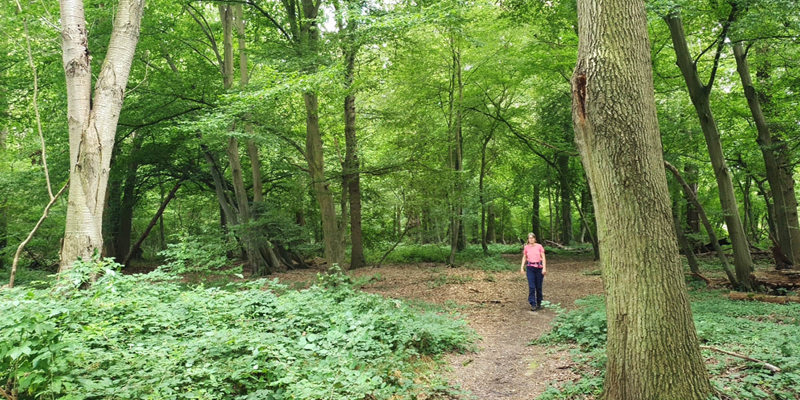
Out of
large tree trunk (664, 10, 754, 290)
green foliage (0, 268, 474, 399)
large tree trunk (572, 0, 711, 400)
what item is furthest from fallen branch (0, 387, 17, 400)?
large tree trunk (664, 10, 754, 290)

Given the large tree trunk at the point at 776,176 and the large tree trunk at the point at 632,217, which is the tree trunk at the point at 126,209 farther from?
the large tree trunk at the point at 776,176

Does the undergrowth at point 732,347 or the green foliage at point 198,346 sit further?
the undergrowth at point 732,347

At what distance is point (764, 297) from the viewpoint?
8.65m

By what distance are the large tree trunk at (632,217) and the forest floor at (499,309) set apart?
137 centimetres

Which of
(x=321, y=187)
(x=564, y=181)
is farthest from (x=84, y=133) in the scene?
(x=564, y=181)

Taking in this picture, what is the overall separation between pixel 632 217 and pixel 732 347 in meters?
2.65

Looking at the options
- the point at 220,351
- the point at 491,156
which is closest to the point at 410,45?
the point at 491,156

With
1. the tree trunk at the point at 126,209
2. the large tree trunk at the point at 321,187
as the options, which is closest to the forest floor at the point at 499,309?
the large tree trunk at the point at 321,187

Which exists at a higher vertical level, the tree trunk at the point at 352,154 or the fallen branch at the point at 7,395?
the tree trunk at the point at 352,154

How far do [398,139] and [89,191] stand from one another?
954cm

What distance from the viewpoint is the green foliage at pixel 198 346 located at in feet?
9.95

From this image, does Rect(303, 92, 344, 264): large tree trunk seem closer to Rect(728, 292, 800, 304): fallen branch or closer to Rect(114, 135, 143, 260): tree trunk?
Rect(114, 135, 143, 260): tree trunk

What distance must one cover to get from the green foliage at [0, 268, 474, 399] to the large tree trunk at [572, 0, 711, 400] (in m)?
2.06

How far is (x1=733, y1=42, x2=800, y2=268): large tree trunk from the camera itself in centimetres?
1127
